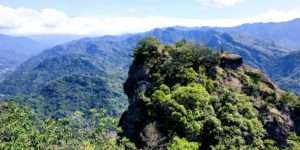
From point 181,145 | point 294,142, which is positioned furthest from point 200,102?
point 294,142

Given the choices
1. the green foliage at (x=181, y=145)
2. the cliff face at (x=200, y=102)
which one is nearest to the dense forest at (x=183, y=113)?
the cliff face at (x=200, y=102)

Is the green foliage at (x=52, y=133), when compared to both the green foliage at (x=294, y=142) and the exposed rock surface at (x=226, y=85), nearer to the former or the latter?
the exposed rock surface at (x=226, y=85)

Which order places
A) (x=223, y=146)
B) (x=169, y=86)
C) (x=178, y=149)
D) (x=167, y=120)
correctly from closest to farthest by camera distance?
1. (x=178, y=149)
2. (x=223, y=146)
3. (x=167, y=120)
4. (x=169, y=86)

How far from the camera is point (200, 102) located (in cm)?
5503

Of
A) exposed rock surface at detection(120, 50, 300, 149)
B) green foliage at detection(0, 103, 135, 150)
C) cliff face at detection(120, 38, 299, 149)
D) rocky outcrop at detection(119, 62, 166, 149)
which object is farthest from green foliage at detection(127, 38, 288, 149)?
green foliage at detection(0, 103, 135, 150)

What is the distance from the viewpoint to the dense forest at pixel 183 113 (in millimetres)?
40781

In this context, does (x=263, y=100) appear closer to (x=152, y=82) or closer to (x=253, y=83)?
(x=253, y=83)

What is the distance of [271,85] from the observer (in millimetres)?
73625

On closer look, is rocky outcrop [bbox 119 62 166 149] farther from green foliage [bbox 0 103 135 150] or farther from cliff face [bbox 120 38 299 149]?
green foliage [bbox 0 103 135 150]

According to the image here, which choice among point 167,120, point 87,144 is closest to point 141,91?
point 167,120

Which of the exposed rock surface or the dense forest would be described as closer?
the dense forest

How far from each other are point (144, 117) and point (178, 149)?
51.9 ft

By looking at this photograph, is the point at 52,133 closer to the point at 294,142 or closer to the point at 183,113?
the point at 183,113

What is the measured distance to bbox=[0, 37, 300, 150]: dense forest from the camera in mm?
40781
